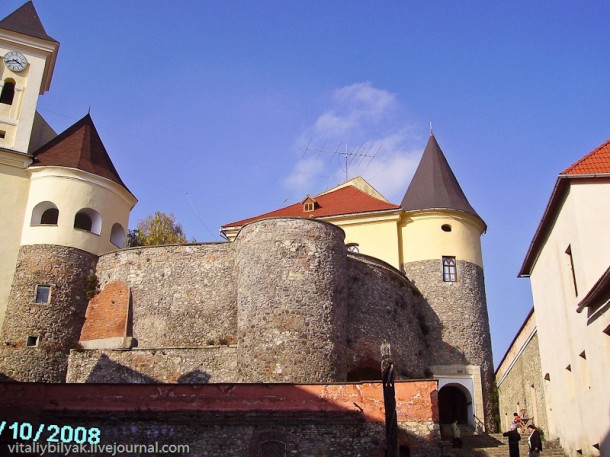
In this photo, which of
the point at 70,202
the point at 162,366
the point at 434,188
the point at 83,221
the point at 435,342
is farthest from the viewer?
the point at 434,188

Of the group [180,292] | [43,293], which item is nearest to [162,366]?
[180,292]

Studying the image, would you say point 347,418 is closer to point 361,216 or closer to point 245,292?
point 245,292

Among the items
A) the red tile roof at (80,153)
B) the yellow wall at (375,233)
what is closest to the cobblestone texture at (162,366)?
the red tile roof at (80,153)

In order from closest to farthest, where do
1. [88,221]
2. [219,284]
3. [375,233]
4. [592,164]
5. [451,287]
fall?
1. [592,164]
2. [219,284]
3. [88,221]
4. [451,287]
5. [375,233]

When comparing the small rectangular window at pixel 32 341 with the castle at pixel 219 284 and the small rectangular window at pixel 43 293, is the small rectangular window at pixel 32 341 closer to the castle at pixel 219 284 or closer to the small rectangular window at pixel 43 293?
the castle at pixel 219 284

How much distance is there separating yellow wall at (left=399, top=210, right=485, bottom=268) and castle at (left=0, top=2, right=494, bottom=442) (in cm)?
6

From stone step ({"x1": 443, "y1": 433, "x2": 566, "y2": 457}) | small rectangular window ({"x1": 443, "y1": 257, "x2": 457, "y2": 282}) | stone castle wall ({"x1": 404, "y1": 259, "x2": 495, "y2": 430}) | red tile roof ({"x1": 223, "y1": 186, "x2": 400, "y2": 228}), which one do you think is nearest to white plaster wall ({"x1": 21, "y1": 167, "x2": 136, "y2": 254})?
red tile roof ({"x1": 223, "y1": 186, "x2": 400, "y2": 228})

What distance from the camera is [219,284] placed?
80.8 ft

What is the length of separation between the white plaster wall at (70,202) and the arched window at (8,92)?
12.7ft

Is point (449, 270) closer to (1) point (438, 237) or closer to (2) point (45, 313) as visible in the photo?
(1) point (438, 237)

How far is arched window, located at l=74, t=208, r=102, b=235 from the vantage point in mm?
27469

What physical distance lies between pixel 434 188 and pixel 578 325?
14.7 meters

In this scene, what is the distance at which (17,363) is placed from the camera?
2395 cm

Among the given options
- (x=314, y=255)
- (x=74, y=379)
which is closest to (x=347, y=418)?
(x=314, y=255)
